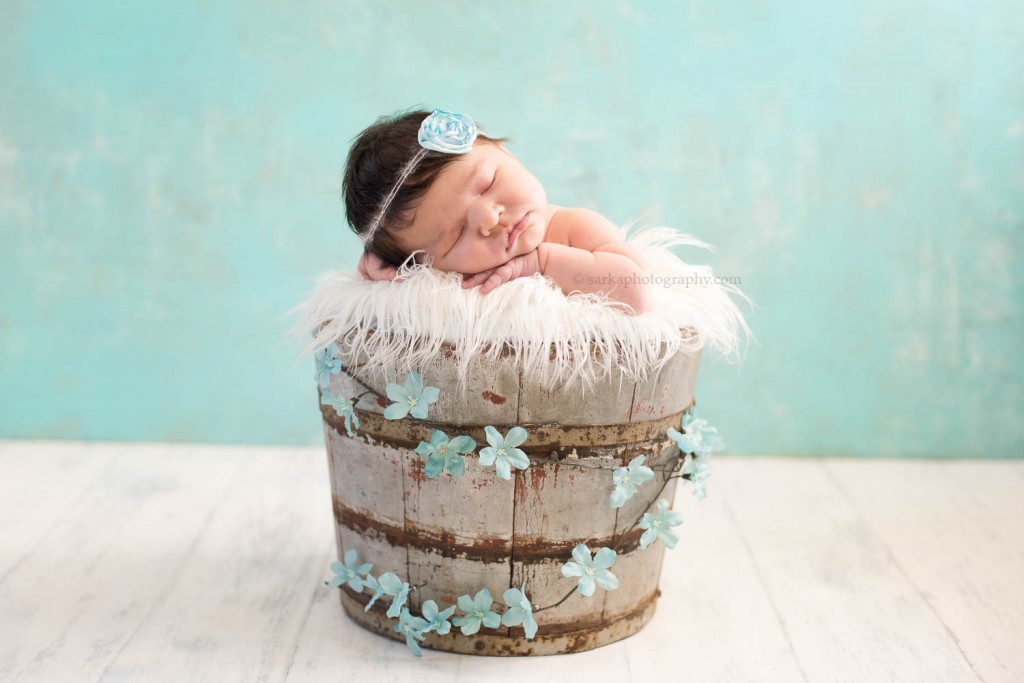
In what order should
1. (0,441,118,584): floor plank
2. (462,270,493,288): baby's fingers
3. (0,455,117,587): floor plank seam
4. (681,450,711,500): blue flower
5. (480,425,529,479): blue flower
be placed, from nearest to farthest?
(480,425,529,479): blue flower, (462,270,493,288): baby's fingers, (681,450,711,500): blue flower, (0,455,117,587): floor plank seam, (0,441,118,584): floor plank

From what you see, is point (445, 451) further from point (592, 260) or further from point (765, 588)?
point (765, 588)

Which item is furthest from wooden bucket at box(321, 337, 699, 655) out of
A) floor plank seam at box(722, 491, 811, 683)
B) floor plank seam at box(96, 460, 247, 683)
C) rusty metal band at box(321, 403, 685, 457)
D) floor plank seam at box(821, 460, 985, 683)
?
floor plank seam at box(821, 460, 985, 683)

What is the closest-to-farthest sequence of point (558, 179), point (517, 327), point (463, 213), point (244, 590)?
point (517, 327), point (463, 213), point (244, 590), point (558, 179)

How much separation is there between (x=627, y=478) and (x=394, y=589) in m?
0.38

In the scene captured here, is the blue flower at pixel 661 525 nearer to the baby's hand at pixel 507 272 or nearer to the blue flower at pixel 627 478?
the blue flower at pixel 627 478

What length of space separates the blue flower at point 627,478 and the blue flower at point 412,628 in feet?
1.09

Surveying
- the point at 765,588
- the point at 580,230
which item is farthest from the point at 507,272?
the point at 765,588

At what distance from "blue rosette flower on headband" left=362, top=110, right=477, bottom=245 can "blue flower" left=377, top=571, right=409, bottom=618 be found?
533 millimetres

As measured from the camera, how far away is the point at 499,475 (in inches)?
51.9

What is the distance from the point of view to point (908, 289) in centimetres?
238

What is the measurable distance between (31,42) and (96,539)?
1.17m

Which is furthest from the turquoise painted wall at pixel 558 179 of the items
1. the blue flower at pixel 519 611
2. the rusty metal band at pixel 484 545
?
the blue flower at pixel 519 611

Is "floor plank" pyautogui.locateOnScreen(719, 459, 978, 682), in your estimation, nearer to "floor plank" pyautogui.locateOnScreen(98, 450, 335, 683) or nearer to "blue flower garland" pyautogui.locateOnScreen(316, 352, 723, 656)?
"blue flower garland" pyautogui.locateOnScreen(316, 352, 723, 656)

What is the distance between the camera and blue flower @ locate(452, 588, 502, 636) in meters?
1.39
